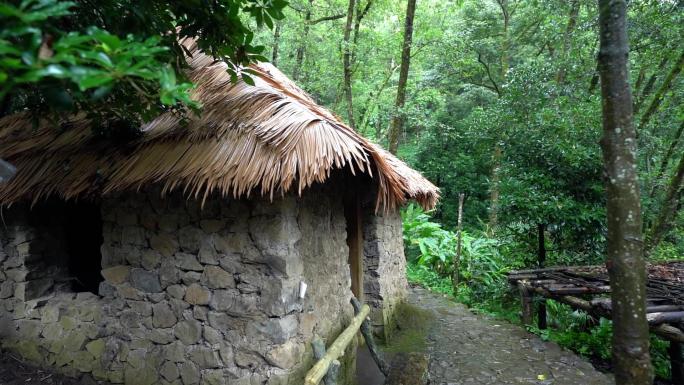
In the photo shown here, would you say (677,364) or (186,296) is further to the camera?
(677,364)

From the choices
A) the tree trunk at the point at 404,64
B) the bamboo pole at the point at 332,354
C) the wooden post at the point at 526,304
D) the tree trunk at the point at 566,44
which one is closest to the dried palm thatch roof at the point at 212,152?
the bamboo pole at the point at 332,354

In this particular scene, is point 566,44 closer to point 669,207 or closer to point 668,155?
point 669,207

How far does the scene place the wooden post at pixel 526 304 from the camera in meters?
5.38

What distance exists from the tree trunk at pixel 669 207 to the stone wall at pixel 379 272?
17.0ft

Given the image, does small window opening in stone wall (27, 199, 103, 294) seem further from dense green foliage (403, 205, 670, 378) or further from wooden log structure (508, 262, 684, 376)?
dense green foliage (403, 205, 670, 378)

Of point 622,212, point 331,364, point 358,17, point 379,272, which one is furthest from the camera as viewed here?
point 358,17

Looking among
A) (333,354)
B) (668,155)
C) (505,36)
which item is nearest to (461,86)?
(505,36)

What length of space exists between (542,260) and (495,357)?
2.53 m

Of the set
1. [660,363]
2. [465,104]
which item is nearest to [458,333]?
[660,363]

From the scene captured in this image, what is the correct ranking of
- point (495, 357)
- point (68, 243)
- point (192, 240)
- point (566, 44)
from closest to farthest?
1. point (192, 240)
2. point (68, 243)
3. point (495, 357)
4. point (566, 44)

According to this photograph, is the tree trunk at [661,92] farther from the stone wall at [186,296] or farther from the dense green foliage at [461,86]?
the stone wall at [186,296]

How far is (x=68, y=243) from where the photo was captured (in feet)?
13.5

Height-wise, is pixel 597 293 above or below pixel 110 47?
below

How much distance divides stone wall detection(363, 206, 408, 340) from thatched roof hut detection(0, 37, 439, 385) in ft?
4.27
